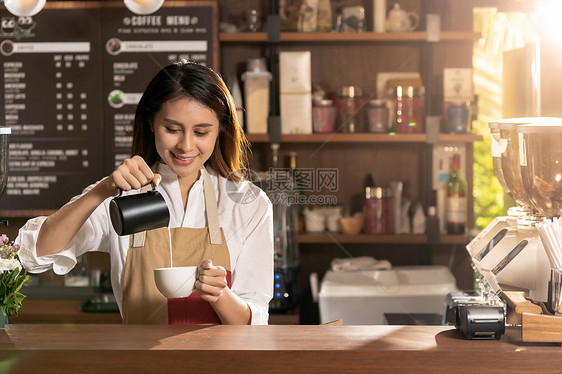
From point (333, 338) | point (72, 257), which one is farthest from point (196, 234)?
point (333, 338)

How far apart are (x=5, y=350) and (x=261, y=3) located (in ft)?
7.93

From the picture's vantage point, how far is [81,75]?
3.03 metres

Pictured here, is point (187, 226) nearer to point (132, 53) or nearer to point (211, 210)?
point (211, 210)

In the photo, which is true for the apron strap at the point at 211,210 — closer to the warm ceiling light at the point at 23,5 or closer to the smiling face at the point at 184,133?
the smiling face at the point at 184,133

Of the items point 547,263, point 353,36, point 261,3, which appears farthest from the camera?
point 261,3

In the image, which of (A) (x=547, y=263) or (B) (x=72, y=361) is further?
(A) (x=547, y=263)

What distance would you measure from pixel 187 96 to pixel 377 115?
5.27 feet

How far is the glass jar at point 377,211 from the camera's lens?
3.04 metres

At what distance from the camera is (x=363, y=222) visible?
312 centimetres

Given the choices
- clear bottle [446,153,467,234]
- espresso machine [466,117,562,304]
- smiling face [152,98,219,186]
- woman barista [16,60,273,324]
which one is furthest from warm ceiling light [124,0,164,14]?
clear bottle [446,153,467,234]

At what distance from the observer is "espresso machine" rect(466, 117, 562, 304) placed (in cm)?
120

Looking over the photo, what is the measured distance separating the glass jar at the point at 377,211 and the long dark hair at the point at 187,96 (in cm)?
148

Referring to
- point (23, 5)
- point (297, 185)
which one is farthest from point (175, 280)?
point (297, 185)

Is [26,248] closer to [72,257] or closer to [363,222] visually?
[72,257]
